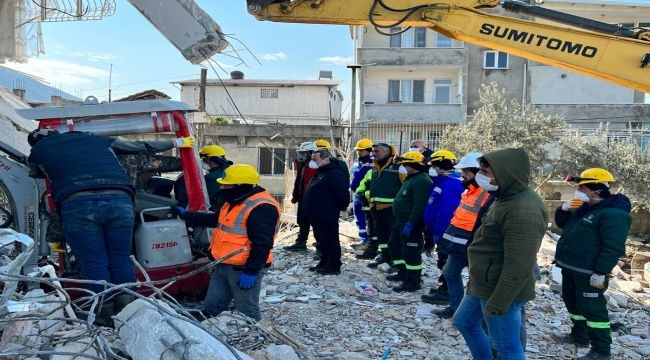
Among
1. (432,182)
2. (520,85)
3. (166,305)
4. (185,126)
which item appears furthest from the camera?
(520,85)

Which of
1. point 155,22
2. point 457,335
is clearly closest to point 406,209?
point 457,335

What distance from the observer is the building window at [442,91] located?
25234 millimetres

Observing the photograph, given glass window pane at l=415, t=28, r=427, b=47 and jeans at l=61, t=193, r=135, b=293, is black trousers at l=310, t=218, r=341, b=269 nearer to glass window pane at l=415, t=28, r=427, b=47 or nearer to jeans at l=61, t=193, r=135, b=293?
jeans at l=61, t=193, r=135, b=293

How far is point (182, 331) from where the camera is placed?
115 inches

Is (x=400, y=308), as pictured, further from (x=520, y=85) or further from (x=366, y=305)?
(x=520, y=85)

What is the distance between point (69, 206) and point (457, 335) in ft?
11.4

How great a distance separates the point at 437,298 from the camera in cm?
613

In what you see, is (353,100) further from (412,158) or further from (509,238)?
(509,238)

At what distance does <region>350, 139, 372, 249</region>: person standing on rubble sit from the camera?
27.6 feet

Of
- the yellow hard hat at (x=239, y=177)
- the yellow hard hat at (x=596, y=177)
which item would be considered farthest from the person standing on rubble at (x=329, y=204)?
the yellow hard hat at (x=596, y=177)

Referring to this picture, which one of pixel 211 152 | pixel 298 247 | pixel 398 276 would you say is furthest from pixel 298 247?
pixel 211 152

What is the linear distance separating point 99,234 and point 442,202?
3345 millimetres

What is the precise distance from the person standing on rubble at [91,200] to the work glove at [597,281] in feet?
12.3

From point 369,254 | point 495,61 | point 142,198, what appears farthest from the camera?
point 495,61
